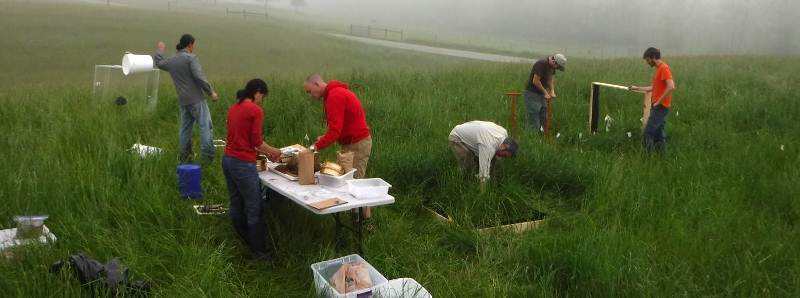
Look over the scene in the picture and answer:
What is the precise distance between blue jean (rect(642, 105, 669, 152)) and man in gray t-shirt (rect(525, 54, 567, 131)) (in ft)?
4.24

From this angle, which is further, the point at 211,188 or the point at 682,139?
the point at 682,139

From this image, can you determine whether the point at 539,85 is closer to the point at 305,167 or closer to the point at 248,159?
the point at 305,167

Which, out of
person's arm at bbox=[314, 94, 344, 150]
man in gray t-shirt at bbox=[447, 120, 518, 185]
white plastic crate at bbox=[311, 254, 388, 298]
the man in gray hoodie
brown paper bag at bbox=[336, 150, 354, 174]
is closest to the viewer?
white plastic crate at bbox=[311, 254, 388, 298]

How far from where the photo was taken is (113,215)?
4367mm

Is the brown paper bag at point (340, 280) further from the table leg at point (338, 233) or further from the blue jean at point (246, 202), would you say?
the blue jean at point (246, 202)

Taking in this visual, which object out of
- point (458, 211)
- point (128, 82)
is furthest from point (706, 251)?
point (128, 82)

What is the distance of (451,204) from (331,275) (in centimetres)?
169

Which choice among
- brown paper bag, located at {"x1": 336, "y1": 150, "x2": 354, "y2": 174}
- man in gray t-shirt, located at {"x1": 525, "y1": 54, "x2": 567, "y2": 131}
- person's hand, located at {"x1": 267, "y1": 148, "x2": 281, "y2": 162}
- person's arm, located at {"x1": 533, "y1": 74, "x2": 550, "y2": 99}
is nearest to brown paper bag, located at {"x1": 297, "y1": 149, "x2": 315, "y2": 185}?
person's hand, located at {"x1": 267, "y1": 148, "x2": 281, "y2": 162}

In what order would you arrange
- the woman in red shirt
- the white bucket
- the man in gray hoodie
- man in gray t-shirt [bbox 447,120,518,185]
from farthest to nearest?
the white bucket < the man in gray hoodie < man in gray t-shirt [bbox 447,120,518,185] < the woman in red shirt

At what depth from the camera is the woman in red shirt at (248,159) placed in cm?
393

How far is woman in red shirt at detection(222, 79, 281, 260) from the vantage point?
12.9 feet

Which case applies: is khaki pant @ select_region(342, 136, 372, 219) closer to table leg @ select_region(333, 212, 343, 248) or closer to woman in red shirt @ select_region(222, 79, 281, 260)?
table leg @ select_region(333, 212, 343, 248)

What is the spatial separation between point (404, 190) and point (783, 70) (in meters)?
16.1

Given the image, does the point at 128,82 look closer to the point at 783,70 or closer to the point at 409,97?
the point at 409,97
